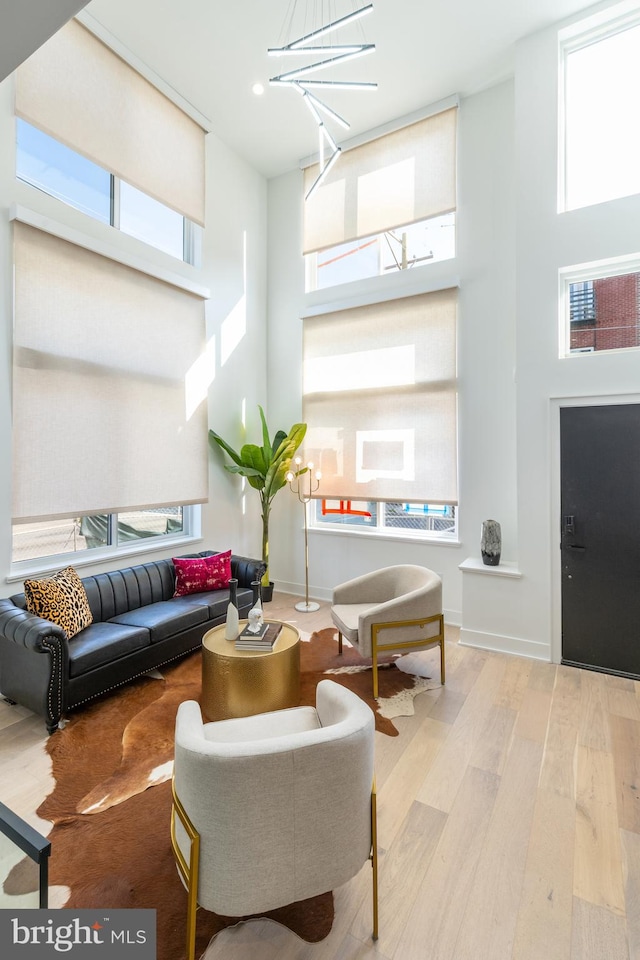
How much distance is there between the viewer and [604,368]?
350 centimetres

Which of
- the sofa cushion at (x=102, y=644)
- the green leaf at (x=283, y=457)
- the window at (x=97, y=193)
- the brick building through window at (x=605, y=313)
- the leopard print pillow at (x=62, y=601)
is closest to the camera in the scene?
the sofa cushion at (x=102, y=644)

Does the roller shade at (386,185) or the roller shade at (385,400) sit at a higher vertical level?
the roller shade at (386,185)

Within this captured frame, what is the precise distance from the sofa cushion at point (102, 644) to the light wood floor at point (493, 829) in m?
0.43

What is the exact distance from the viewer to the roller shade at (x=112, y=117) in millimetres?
3379

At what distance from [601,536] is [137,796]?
11.3 ft

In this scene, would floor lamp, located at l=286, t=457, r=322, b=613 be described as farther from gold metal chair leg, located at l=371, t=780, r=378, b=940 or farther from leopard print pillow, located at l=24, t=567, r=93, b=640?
gold metal chair leg, located at l=371, t=780, r=378, b=940

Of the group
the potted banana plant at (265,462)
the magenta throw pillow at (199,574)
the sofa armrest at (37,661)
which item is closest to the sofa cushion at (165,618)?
the magenta throw pillow at (199,574)

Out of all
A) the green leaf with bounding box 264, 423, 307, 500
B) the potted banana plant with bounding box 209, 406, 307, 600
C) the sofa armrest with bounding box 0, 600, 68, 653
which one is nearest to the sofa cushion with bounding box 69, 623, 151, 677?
the sofa armrest with bounding box 0, 600, 68, 653

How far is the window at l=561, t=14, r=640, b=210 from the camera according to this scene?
3.56 m

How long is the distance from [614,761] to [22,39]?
12.4ft

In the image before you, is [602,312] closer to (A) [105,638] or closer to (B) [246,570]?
(B) [246,570]

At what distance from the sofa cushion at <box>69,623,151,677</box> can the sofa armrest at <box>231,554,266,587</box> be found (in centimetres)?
135

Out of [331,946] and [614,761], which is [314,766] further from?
[614,761]

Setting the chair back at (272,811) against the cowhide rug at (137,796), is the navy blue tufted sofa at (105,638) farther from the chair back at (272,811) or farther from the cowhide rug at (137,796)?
the chair back at (272,811)
